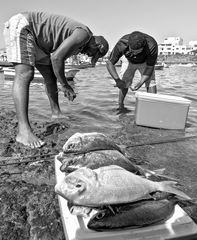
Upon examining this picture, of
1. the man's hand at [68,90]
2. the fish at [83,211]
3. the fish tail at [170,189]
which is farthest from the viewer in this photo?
the man's hand at [68,90]

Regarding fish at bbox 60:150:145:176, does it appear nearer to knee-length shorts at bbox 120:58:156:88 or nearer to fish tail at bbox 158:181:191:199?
fish tail at bbox 158:181:191:199

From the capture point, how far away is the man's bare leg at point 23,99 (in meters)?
3.80

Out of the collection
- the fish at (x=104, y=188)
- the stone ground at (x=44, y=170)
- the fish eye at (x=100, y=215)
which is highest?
the fish at (x=104, y=188)

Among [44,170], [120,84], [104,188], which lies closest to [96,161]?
[104,188]

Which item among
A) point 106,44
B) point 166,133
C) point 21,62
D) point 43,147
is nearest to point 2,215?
point 43,147

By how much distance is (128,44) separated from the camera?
5.97 meters

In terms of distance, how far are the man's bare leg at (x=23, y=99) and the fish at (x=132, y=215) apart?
231 centimetres

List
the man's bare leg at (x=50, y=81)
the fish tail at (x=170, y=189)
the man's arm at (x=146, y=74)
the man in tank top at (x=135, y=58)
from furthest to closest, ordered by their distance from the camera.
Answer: the man's arm at (x=146, y=74), the man in tank top at (x=135, y=58), the man's bare leg at (x=50, y=81), the fish tail at (x=170, y=189)

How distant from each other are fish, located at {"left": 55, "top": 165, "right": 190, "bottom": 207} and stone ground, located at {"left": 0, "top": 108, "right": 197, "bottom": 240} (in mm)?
559

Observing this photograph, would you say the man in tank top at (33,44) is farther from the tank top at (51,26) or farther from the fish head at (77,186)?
the fish head at (77,186)

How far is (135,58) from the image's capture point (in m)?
6.41

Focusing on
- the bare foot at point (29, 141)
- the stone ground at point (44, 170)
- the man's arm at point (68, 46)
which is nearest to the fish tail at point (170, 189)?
the stone ground at point (44, 170)

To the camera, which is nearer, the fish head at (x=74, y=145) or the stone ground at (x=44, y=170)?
the stone ground at (x=44, y=170)

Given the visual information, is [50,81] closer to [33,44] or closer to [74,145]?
[33,44]
